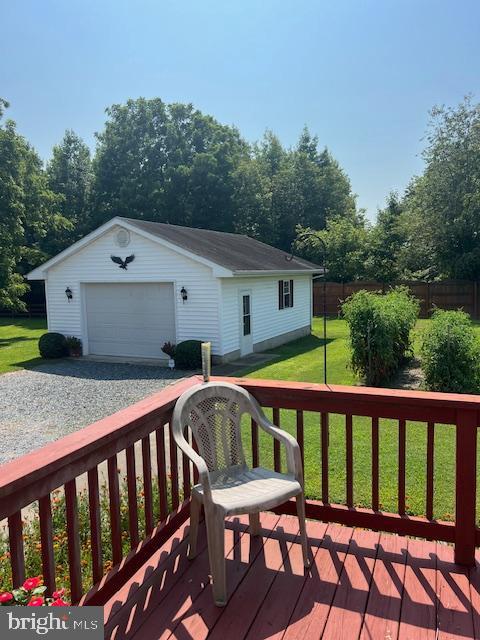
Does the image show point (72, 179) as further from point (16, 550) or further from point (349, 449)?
point (16, 550)

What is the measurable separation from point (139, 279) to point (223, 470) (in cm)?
1067

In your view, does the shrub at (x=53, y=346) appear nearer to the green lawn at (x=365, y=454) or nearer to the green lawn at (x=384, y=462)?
the green lawn at (x=365, y=454)

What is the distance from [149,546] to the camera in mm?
2668

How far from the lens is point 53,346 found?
1369 centimetres

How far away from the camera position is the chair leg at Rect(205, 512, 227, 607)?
7.46 feet

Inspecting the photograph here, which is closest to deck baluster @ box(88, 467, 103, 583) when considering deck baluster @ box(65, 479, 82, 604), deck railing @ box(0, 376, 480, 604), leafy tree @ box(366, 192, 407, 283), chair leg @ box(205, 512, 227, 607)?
deck railing @ box(0, 376, 480, 604)

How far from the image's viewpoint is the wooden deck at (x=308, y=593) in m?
2.13

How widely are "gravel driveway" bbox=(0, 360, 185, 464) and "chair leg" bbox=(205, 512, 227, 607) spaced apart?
4771 mm

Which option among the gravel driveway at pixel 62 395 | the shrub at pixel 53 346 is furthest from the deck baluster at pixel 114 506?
the shrub at pixel 53 346

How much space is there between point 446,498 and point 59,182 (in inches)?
1287

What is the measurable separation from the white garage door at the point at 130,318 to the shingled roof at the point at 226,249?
1464 millimetres

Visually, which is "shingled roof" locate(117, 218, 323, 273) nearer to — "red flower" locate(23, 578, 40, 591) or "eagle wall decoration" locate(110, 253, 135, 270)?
"eagle wall decoration" locate(110, 253, 135, 270)

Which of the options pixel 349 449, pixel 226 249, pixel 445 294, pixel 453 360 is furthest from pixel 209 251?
pixel 445 294

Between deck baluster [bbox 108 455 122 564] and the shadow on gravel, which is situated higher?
deck baluster [bbox 108 455 122 564]
